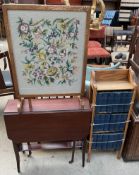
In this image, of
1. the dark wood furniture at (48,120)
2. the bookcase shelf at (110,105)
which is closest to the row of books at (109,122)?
the bookcase shelf at (110,105)

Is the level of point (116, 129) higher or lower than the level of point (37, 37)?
lower

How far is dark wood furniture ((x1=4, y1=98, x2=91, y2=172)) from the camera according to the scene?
1342mm

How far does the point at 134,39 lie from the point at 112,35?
319cm

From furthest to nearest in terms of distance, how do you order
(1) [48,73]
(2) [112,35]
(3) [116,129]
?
(2) [112,35] < (3) [116,129] < (1) [48,73]

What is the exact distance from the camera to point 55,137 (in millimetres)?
1474

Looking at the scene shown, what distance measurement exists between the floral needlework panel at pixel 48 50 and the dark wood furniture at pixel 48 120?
129 mm

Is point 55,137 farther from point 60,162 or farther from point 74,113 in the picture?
point 60,162

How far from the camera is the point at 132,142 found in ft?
5.34

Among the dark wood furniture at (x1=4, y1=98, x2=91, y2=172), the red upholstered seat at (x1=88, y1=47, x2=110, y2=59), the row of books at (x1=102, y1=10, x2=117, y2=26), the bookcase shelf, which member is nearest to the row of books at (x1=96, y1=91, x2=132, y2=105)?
the bookcase shelf

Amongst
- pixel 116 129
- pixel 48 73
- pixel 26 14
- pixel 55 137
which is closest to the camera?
pixel 26 14

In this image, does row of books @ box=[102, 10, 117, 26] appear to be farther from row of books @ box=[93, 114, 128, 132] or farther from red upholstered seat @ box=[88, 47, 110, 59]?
row of books @ box=[93, 114, 128, 132]

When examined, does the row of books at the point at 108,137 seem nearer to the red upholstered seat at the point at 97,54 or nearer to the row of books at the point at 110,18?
the red upholstered seat at the point at 97,54

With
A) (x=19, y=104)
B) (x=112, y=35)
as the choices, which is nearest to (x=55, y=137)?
(x=19, y=104)

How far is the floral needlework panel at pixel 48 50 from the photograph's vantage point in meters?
1.08
